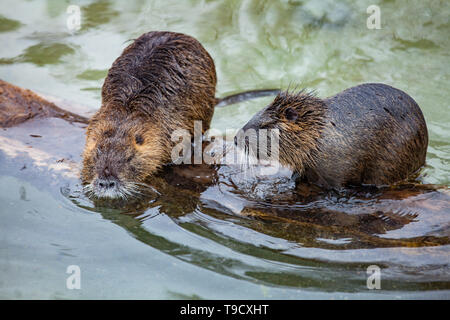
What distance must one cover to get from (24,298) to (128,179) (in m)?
1.18

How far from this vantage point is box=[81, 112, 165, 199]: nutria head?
149 inches

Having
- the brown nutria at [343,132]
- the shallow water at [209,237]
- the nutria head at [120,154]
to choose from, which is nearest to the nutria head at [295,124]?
the brown nutria at [343,132]

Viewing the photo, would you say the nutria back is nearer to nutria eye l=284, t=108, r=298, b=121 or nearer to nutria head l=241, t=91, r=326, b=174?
nutria head l=241, t=91, r=326, b=174

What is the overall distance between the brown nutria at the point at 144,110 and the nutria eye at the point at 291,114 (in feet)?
3.36

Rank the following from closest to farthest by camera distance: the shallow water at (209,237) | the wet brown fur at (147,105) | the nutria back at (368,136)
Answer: the shallow water at (209,237) → the nutria back at (368,136) → the wet brown fur at (147,105)

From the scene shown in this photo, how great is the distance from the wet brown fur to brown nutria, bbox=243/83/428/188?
83 centimetres

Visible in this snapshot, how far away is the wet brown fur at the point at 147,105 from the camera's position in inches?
154

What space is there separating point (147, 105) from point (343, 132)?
150 centimetres
